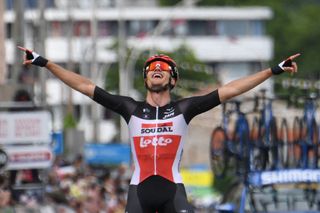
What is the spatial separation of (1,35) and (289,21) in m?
97.8

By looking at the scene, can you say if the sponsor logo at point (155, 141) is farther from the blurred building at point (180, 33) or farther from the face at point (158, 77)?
the blurred building at point (180, 33)

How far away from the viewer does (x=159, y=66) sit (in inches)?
473

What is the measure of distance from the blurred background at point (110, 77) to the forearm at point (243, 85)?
461cm

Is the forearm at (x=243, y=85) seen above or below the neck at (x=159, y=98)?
above

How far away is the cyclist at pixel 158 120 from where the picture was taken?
38.8ft

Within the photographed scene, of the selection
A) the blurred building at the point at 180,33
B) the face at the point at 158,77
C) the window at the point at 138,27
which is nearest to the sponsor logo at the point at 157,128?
the face at the point at 158,77

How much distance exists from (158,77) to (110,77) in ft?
223

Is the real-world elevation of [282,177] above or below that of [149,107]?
below

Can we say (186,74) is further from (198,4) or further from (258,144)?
(258,144)

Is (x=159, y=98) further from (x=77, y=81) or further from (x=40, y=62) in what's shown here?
(x=40, y=62)

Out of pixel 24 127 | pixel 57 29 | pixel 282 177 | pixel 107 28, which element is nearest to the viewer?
pixel 282 177

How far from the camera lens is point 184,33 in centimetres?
10012

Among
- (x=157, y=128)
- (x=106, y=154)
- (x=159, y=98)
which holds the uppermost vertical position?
(x=159, y=98)

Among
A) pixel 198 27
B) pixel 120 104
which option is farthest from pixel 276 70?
pixel 198 27
